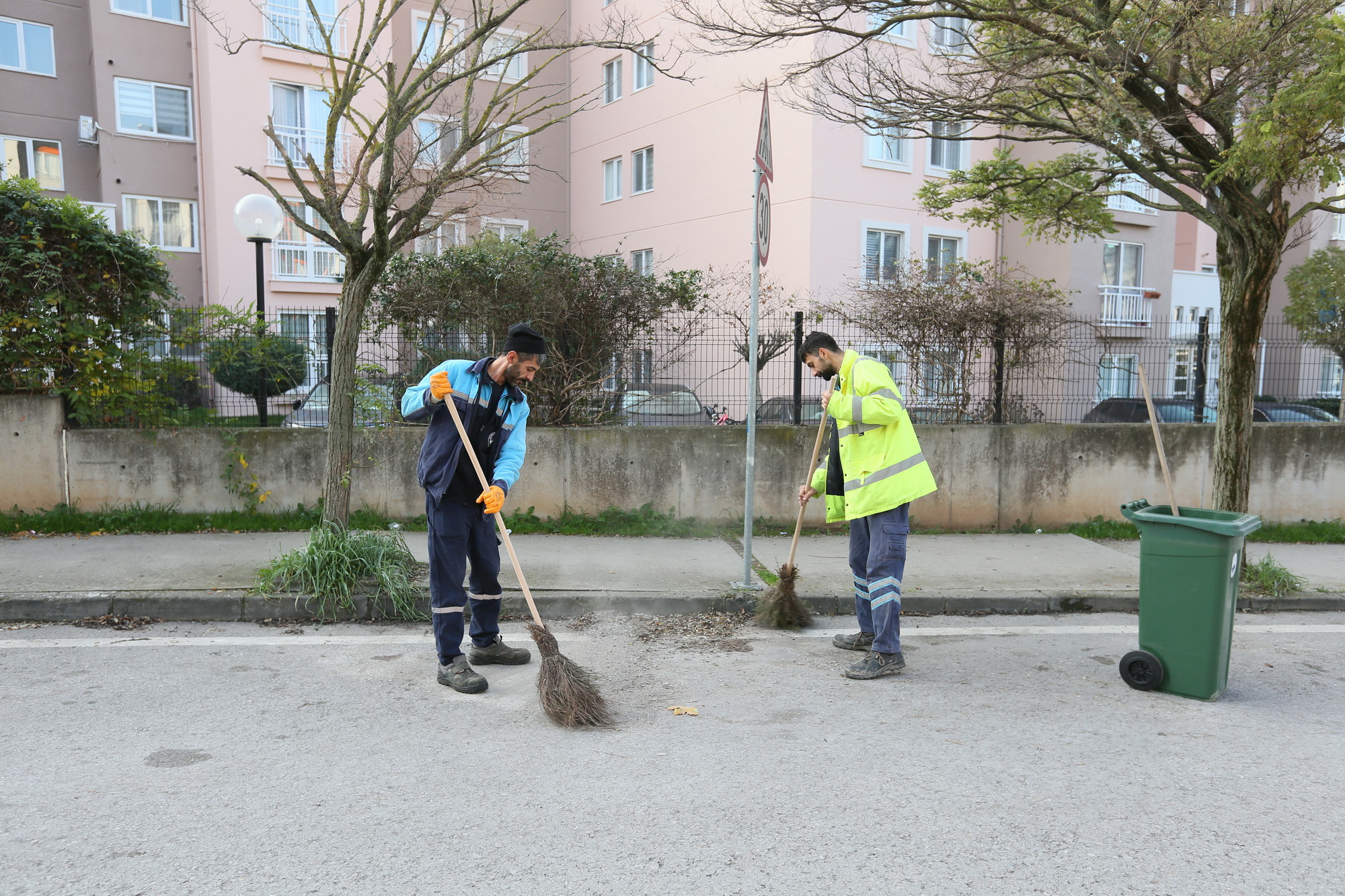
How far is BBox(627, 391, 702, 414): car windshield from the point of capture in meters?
8.82

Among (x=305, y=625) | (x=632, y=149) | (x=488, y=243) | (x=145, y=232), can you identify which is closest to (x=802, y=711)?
(x=305, y=625)

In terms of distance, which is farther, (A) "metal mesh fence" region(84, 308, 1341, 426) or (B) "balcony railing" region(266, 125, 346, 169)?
(B) "balcony railing" region(266, 125, 346, 169)

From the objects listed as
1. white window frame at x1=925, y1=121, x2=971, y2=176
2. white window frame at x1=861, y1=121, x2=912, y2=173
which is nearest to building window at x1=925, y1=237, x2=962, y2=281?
white window frame at x1=925, y1=121, x2=971, y2=176

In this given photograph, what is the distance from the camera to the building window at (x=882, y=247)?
19.2 m

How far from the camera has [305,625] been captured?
5.81 meters

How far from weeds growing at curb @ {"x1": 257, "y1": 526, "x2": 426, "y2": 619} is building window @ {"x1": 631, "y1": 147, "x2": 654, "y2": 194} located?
1810 centimetres

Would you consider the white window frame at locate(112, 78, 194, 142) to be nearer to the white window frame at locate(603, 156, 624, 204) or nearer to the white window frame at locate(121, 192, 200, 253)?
the white window frame at locate(121, 192, 200, 253)

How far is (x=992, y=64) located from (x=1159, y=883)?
5.48 metres

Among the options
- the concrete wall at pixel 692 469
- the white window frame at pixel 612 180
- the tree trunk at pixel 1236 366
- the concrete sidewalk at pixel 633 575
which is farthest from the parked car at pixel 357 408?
the white window frame at pixel 612 180

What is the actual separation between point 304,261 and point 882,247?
550 inches

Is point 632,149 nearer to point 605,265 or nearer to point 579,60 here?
point 579,60

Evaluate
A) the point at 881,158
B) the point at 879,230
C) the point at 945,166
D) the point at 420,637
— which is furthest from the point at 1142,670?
the point at 945,166

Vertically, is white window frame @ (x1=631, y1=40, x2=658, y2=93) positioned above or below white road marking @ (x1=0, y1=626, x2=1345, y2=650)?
above

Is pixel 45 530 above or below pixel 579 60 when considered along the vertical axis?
below
